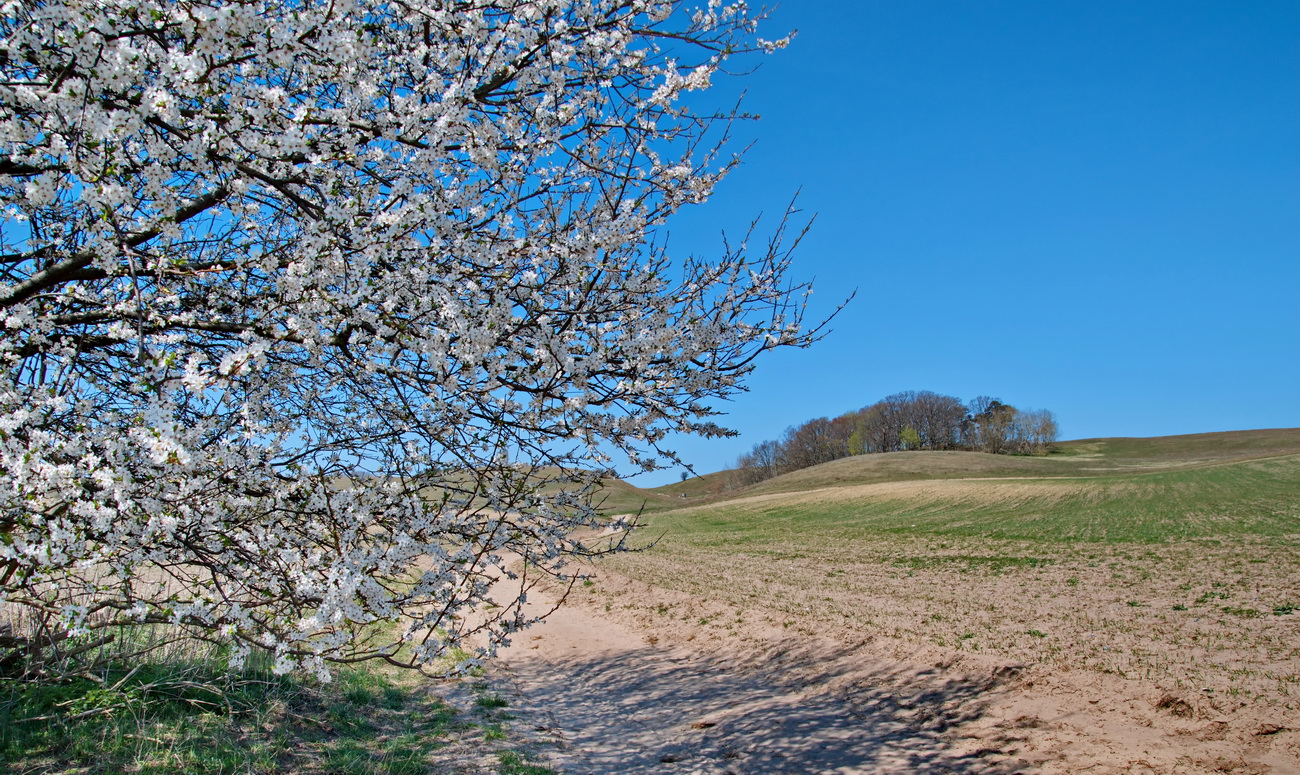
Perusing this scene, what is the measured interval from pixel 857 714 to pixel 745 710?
4.79 ft

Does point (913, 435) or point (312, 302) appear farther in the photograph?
point (913, 435)

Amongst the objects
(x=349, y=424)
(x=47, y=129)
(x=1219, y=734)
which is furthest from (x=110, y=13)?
(x=1219, y=734)

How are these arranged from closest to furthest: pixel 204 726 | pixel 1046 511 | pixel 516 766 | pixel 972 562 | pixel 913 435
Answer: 1. pixel 204 726
2. pixel 516 766
3. pixel 972 562
4. pixel 1046 511
5. pixel 913 435

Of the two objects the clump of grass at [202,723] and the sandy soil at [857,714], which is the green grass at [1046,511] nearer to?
the sandy soil at [857,714]

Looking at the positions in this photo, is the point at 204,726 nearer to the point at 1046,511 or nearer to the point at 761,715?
the point at 761,715

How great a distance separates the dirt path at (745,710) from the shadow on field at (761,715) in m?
0.02

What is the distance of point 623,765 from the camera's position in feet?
25.1

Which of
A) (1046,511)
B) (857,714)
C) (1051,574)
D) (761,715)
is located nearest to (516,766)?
(761,715)

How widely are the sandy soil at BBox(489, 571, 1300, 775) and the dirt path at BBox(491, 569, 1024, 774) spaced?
0.03m

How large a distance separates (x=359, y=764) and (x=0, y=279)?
16.1ft

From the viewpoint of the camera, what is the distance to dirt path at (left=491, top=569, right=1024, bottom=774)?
7.50m

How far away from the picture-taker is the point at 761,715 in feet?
29.1

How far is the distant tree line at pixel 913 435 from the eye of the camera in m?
108

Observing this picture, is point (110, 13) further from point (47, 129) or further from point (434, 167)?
point (434, 167)
